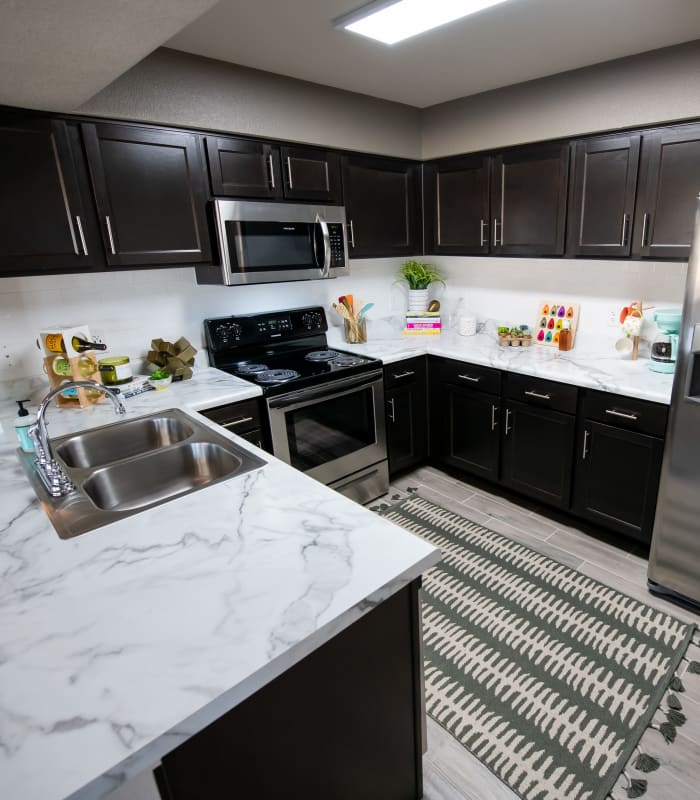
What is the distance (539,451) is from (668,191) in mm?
1384

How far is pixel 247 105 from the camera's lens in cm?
233

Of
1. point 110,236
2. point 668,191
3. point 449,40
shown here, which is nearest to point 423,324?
point 668,191

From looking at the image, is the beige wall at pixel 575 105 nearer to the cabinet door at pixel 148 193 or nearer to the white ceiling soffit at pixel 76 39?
the cabinet door at pixel 148 193

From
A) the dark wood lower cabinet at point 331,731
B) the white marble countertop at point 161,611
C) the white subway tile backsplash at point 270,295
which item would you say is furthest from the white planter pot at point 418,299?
the dark wood lower cabinet at point 331,731

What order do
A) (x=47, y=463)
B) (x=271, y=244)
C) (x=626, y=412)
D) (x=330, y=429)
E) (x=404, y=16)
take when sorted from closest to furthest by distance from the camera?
(x=47, y=463) < (x=404, y=16) < (x=626, y=412) < (x=271, y=244) < (x=330, y=429)

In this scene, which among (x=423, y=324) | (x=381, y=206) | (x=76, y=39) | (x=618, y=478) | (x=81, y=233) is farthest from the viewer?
(x=423, y=324)

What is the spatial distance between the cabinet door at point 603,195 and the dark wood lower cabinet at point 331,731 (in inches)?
84.7

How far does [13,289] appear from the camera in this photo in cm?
215

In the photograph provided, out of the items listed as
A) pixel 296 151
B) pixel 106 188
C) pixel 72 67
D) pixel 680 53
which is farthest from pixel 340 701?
pixel 680 53

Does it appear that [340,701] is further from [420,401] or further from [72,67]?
[420,401]

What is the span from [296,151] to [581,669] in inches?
106

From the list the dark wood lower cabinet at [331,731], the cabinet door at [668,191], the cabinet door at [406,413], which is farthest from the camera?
the cabinet door at [406,413]

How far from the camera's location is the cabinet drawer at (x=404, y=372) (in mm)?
2924

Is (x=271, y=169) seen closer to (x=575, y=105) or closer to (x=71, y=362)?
(x=71, y=362)
